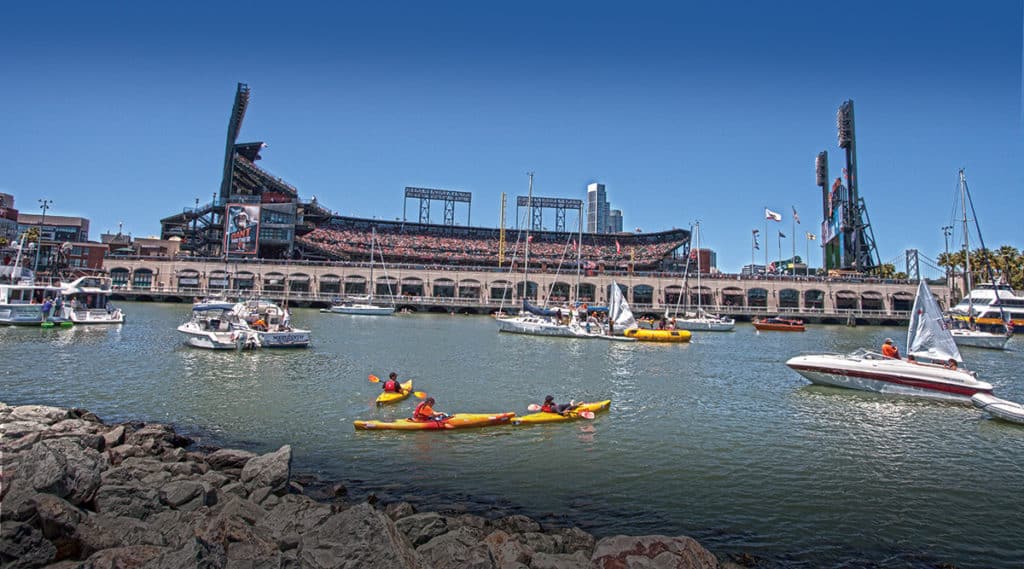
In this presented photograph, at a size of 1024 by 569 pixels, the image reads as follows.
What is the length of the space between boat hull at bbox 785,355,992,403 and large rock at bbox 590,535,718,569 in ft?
73.8

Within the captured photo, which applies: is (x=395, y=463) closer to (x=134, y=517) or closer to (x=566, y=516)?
(x=566, y=516)

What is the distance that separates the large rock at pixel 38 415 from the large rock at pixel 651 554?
50.8 ft

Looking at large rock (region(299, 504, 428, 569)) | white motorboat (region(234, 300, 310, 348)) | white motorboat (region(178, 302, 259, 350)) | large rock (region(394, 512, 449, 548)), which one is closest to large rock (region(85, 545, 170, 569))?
large rock (region(299, 504, 428, 569))

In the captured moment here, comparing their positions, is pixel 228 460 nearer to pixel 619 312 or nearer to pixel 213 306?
pixel 213 306

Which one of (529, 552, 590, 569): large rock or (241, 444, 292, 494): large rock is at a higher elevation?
(241, 444, 292, 494): large rock

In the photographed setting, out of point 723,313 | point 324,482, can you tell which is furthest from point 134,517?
point 723,313

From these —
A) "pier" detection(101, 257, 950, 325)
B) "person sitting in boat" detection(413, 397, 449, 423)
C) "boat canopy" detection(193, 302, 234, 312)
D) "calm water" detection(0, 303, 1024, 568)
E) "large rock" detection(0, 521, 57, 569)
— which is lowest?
"calm water" detection(0, 303, 1024, 568)

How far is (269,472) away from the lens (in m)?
12.6

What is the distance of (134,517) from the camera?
1034 cm

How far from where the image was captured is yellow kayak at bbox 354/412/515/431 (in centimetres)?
Answer: 1905

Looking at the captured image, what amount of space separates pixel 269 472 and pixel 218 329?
30.4 metres

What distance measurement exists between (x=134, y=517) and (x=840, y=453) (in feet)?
63.8

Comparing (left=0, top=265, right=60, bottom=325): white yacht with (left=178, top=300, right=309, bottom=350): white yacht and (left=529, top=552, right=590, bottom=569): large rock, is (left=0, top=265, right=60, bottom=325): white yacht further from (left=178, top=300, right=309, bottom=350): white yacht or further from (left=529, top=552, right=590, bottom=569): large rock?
(left=529, top=552, right=590, bottom=569): large rock

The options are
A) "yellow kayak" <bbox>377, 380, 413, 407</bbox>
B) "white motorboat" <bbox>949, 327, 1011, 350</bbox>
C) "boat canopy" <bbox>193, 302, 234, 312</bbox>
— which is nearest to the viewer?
"yellow kayak" <bbox>377, 380, 413, 407</bbox>
